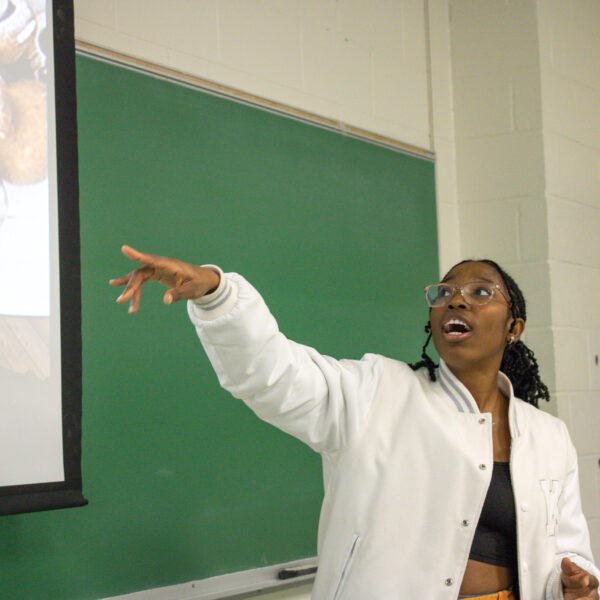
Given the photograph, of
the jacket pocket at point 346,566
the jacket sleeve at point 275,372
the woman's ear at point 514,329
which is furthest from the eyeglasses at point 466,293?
the jacket pocket at point 346,566

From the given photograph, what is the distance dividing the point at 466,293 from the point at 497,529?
1.79 feet

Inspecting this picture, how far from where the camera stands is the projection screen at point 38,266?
1743 millimetres

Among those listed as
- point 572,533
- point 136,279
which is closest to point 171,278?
point 136,279

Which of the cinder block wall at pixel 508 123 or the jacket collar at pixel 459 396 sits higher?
the cinder block wall at pixel 508 123

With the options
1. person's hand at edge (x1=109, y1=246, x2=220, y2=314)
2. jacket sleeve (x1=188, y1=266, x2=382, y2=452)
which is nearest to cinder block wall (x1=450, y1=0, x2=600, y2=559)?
jacket sleeve (x1=188, y1=266, x2=382, y2=452)

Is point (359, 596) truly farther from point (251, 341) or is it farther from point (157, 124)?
point (157, 124)

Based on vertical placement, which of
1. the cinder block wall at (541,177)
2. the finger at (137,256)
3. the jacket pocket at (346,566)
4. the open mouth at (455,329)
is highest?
the cinder block wall at (541,177)

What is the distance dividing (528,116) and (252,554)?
2030 mm

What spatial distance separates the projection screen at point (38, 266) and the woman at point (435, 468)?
1.62ft

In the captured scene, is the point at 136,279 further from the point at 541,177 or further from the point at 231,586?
the point at 541,177

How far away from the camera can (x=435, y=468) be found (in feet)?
5.81

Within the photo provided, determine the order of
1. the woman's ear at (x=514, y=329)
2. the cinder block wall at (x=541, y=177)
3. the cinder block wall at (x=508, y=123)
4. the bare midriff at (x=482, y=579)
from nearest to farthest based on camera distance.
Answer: the bare midriff at (x=482, y=579)
the woman's ear at (x=514, y=329)
the cinder block wall at (x=508, y=123)
the cinder block wall at (x=541, y=177)

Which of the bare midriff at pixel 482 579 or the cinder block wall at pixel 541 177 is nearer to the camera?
the bare midriff at pixel 482 579

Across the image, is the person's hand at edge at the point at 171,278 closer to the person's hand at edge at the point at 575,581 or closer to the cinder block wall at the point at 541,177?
the person's hand at edge at the point at 575,581
